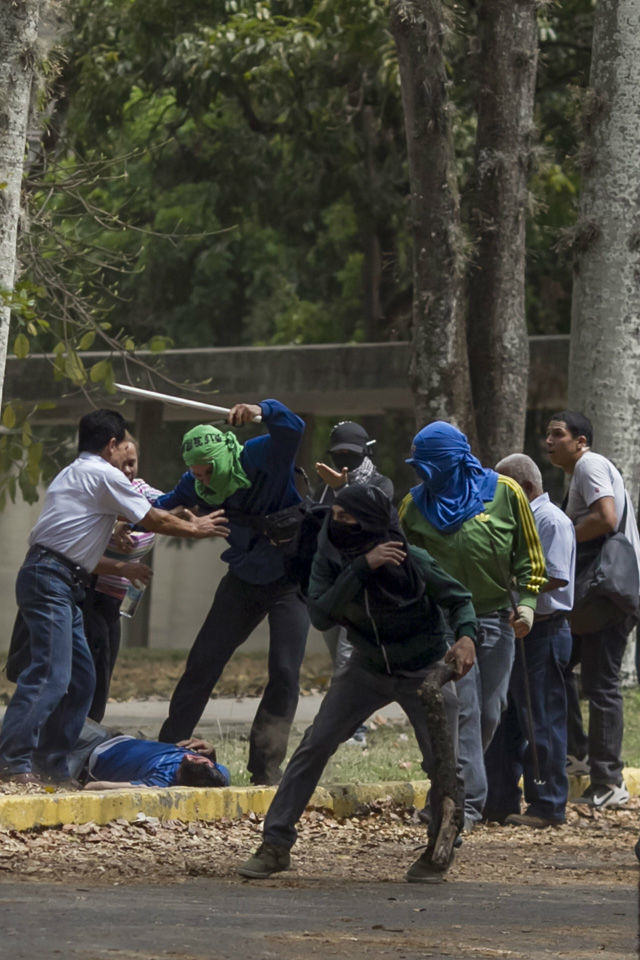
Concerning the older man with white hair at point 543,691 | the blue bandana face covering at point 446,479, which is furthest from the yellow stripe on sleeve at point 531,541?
the older man with white hair at point 543,691

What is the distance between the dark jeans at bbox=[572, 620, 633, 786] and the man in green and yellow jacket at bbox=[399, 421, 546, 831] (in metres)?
1.26

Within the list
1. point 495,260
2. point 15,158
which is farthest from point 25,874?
point 495,260

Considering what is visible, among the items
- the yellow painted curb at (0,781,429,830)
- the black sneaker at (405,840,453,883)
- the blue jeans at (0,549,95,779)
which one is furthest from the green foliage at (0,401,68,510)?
the black sneaker at (405,840,453,883)

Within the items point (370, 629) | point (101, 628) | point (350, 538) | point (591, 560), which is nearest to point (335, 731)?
point (370, 629)

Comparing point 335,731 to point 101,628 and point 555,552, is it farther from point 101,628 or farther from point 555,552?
point 101,628

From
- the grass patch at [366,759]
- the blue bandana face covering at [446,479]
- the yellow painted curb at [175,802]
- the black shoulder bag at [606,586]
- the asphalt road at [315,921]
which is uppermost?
the blue bandana face covering at [446,479]

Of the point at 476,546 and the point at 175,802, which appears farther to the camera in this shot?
the point at 175,802

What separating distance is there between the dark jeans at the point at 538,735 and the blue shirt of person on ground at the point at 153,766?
139cm

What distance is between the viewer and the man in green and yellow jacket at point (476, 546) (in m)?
7.15

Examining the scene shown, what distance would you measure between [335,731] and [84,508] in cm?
186

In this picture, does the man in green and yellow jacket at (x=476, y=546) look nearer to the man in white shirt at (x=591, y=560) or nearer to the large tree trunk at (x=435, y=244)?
the man in white shirt at (x=591, y=560)

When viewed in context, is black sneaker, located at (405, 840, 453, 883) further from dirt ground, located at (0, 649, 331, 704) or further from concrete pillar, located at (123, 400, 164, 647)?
concrete pillar, located at (123, 400, 164, 647)

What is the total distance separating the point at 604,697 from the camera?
854cm

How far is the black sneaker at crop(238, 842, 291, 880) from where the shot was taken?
6.14 metres
